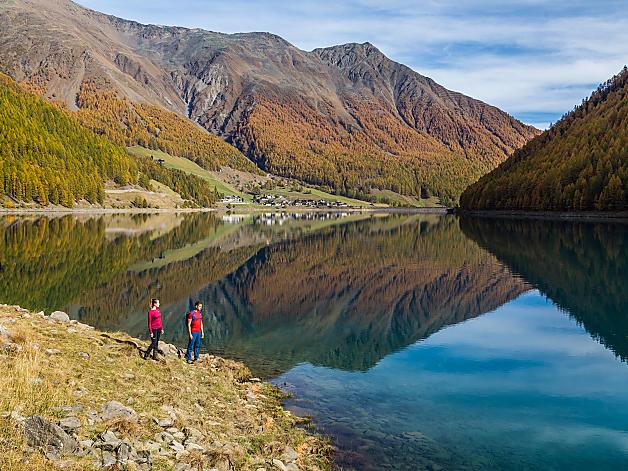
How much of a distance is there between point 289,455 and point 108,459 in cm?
656

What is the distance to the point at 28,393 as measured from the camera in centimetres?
1648

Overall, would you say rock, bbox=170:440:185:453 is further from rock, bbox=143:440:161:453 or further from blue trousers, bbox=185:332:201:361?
blue trousers, bbox=185:332:201:361

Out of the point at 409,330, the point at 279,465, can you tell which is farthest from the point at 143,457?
the point at 409,330

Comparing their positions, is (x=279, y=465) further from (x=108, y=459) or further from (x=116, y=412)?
(x=108, y=459)

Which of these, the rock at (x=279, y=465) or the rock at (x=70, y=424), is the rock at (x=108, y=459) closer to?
the rock at (x=70, y=424)

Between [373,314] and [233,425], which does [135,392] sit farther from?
[373,314]

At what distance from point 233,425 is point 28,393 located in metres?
7.11

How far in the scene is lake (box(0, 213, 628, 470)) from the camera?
2219 cm

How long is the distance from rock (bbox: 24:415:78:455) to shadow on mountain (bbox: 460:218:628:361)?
32254 mm

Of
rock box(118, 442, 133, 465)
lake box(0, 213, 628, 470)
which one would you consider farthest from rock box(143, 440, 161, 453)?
lake box(0, 213, 628, 470)

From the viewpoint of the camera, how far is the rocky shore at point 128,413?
1391 cm

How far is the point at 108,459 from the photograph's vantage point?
45.5 feet

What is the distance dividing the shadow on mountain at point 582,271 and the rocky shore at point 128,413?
968 inches

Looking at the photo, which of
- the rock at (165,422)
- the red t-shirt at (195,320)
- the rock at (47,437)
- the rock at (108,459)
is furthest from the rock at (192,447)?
the red t-shirt at (195,320)
